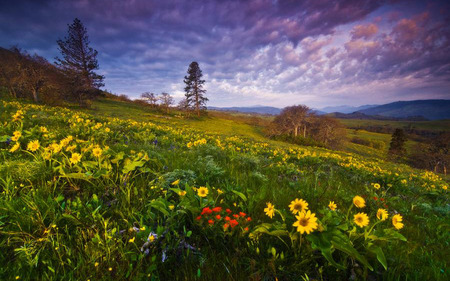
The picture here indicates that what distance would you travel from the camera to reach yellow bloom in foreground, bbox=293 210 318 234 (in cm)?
134

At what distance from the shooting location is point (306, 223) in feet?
4.64

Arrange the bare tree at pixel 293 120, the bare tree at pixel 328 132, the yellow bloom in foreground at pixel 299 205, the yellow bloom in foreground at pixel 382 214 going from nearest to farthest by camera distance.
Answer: the yellow bloom in foreground at pixel 382 214, the yellow bloom in foreground at pixel 299 205, the bare tree at pixel 293 120, the bare tree at pixel 328 132

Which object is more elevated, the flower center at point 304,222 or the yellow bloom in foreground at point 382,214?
the flower center at point 304,222

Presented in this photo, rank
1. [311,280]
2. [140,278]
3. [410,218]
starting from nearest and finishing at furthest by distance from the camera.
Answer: [140,278], [311,280], [410,218]

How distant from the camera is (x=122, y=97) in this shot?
54250 millimetres

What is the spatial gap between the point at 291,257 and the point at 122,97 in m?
63.6

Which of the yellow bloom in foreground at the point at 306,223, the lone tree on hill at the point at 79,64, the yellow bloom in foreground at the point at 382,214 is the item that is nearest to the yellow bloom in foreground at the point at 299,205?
the yellow bloom in foreground at the point at 306,223

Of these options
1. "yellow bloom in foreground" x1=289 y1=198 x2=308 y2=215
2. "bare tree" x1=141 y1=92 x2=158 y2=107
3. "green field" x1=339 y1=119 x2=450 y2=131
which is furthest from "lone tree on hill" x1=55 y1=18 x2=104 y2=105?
"green field" x1=339 y1=119 x2=450 y2=131

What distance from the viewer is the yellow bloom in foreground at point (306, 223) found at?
1342 mm

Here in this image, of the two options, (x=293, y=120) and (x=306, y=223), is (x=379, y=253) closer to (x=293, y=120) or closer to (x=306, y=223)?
(x=306, y=223)

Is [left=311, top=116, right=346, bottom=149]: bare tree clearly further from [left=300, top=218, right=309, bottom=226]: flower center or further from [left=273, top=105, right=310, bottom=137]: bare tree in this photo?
[left=300, top=218, right=309, bottom=226]: flower center

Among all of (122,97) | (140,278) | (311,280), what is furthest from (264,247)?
(122,97)

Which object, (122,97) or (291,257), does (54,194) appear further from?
(122,97)

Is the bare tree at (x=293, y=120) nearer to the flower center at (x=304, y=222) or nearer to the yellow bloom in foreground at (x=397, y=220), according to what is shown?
the yellow bloom in foreground at (x=397, y=220)
